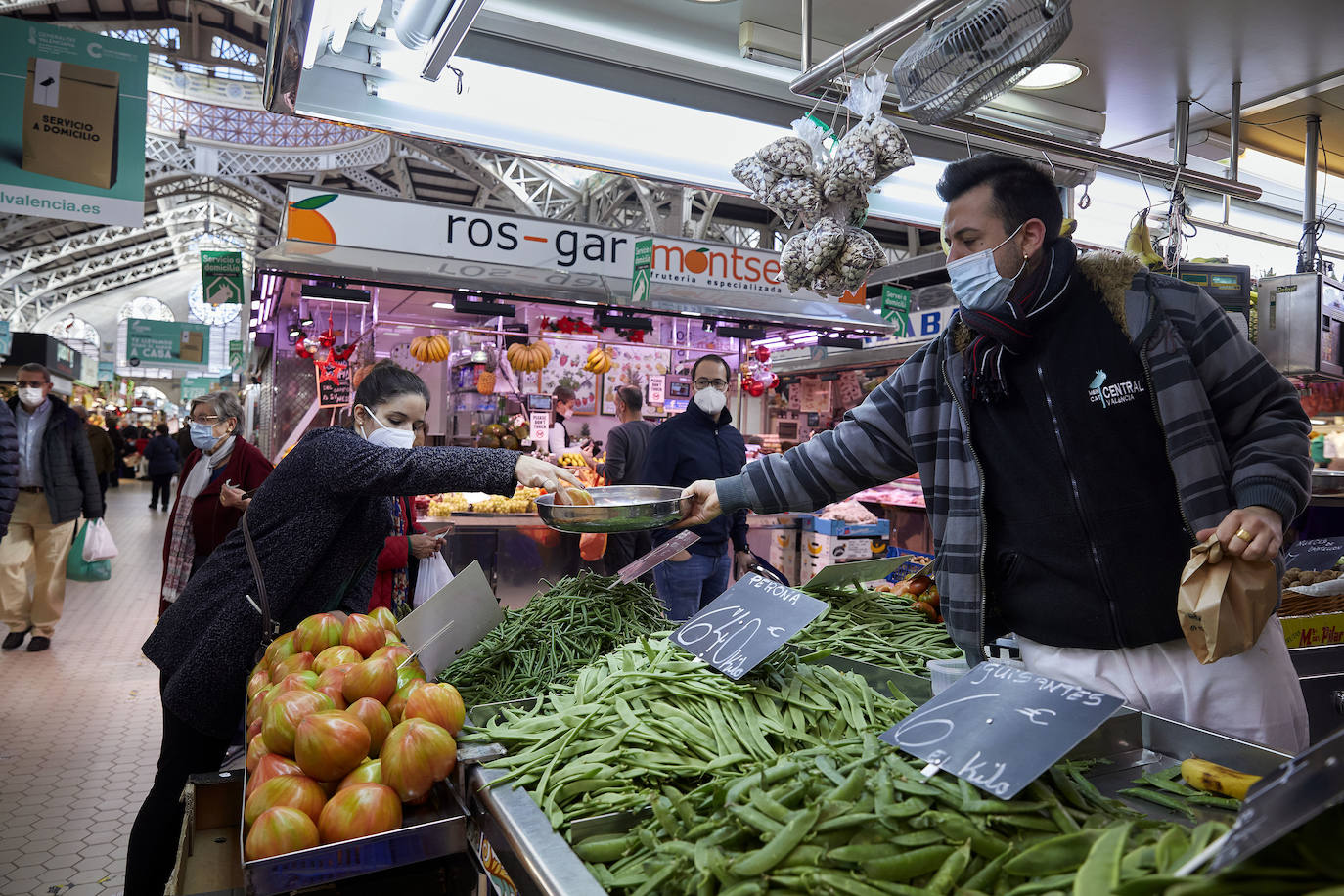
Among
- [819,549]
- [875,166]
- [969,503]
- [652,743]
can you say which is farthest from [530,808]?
[819,549]

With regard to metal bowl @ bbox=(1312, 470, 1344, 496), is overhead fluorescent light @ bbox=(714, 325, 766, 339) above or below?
above

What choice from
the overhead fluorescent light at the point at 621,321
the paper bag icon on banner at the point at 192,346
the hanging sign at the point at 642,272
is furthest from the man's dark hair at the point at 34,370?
the paper bag icon on banner at the point at 192,346

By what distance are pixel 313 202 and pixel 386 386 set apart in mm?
3902

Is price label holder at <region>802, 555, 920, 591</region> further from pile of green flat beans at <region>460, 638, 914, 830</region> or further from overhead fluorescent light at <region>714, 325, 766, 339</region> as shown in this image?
overhead fluorescent light at <region>714, 325, 766, 339</region>

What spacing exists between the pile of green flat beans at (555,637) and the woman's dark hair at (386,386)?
0.80 meters

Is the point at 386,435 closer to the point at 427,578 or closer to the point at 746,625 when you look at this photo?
the point at 427,578

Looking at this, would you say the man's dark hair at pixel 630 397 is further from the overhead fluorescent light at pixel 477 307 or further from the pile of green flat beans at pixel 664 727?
the pile of green flat beans at pixel 664 727

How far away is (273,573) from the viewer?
2326 mm

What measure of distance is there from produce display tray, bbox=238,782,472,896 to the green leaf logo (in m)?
5.34

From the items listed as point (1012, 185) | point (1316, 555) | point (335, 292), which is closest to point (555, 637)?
point (1012, 185)

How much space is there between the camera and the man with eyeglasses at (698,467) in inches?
197

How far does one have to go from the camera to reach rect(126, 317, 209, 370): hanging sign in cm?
2520

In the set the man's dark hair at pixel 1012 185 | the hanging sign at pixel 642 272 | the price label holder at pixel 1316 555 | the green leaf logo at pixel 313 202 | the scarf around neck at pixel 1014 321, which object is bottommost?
the price label holder at pixel 1316 555

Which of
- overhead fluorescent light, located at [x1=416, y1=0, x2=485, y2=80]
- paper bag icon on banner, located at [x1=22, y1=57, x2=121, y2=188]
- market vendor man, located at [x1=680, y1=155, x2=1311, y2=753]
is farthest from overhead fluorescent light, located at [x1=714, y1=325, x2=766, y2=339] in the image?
market vendor man, located at [x1=680, y1=155, x2=1311, y2=753]
